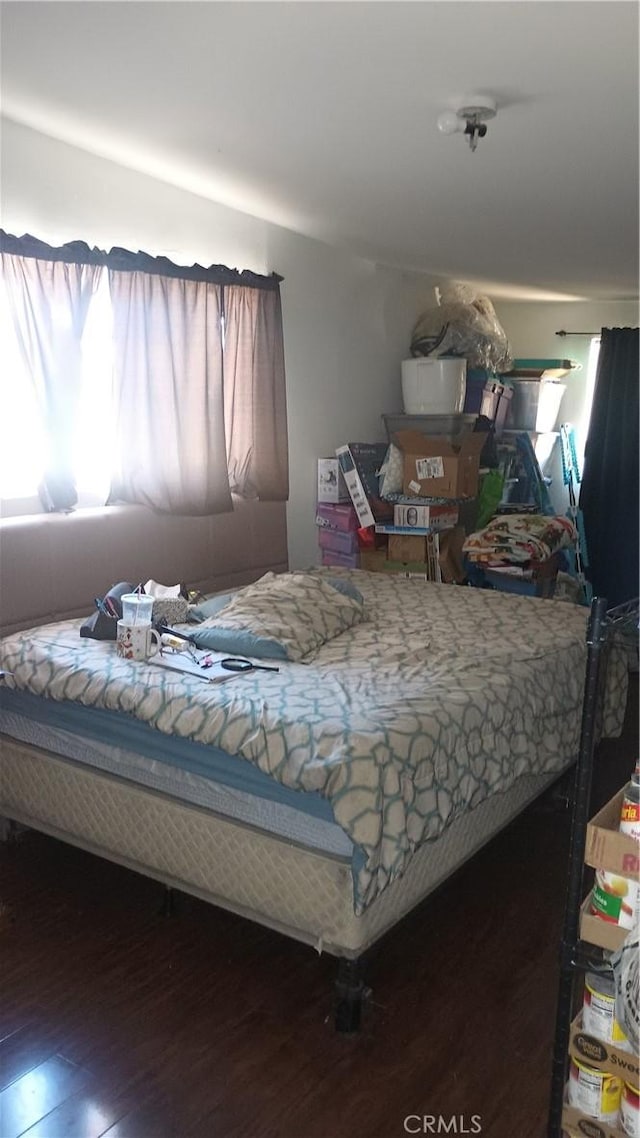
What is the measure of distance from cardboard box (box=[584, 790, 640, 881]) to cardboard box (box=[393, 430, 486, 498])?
327 centimetres

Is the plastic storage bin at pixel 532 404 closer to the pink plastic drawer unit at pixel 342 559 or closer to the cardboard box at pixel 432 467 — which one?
the cardboard box at pixel 432 467

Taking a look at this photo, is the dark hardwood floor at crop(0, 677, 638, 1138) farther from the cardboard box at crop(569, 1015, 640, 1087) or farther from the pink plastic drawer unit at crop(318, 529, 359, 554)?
the pink plastic drawer unit at crop(318, 529, 359, 554)

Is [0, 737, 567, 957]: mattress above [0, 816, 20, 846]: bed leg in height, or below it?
above

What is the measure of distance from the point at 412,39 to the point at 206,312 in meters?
1.75

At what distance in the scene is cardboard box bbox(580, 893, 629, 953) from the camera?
4.28 feet

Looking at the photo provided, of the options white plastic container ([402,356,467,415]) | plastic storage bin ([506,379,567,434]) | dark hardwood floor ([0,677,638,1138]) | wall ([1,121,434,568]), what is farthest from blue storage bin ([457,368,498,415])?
dark hardwood floor ([0,677,638,1138])

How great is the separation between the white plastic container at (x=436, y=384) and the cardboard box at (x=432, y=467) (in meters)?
0.28

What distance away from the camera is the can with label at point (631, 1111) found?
1.29 meters

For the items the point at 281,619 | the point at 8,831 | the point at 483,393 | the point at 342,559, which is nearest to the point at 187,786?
the point at 281,619

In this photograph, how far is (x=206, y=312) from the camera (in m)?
3.50

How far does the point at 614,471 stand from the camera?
5.33 metres

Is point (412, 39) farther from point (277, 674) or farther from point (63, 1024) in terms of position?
point (63, 1024)

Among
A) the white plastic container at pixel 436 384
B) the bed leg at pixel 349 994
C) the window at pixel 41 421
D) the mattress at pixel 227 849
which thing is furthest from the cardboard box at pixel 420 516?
the bed leg at pixel 349 994

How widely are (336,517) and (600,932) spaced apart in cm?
324
